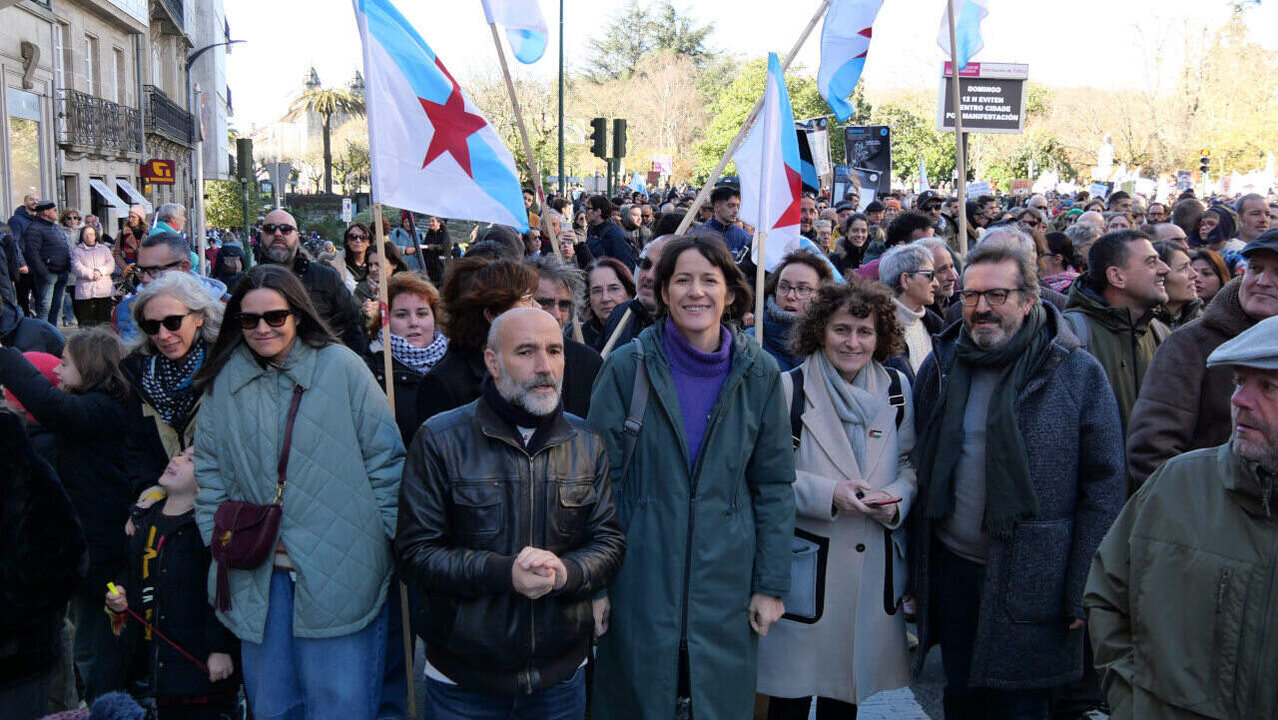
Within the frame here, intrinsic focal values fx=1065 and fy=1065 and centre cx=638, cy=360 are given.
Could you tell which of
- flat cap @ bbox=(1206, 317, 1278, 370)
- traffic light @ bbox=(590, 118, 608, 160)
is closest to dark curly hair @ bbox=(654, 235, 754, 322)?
flat cap @ bbox=(1206, 317, 1278, 370)

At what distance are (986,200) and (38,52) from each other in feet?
67.2

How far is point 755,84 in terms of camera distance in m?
40.2

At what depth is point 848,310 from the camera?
150 inches

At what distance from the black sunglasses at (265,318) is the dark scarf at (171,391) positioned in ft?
1.53

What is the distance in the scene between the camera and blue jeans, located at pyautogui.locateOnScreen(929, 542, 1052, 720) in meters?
3.60

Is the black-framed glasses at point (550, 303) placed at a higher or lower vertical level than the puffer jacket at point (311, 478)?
higher

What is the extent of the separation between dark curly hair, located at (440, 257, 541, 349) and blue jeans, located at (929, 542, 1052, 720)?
71.4 inches

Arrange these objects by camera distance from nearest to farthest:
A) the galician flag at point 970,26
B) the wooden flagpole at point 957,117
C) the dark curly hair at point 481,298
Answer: the dark curly hair at point 481,298 → the wooden flagpole at point 957,117 → the galician flag at point 970,26

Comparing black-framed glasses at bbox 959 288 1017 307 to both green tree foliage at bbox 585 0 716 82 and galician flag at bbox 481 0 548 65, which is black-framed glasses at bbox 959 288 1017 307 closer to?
galician flag at bbox 481 0 548 65

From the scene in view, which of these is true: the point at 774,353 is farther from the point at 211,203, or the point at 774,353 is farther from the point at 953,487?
the point at 211,203

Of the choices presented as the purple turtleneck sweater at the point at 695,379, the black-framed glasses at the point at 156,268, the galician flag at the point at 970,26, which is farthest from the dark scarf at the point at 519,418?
the galician flag at the point at 970,26

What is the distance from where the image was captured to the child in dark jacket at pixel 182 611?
361 cm

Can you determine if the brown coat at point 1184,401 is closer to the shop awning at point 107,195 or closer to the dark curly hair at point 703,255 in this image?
the dark curly hair at point 703,255

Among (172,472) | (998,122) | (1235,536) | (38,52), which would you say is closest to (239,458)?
(172,472)
